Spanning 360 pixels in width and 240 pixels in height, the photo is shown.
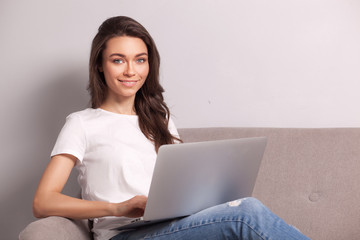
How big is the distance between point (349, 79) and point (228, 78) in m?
0.57

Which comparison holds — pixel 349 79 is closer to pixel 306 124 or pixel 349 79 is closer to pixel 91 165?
pixel 306 124

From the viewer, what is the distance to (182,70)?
2.22m

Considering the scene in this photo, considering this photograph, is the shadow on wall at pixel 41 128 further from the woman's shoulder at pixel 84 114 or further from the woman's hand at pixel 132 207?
the woman's hand at pixel 132 207

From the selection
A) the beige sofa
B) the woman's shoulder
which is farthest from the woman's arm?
the beige sofa

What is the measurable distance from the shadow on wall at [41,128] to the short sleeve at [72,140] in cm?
60

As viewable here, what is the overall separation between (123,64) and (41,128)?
715 millimetres

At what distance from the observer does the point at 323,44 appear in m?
2.14

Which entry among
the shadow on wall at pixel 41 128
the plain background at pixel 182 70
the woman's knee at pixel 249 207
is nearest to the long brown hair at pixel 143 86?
the plain background at pixel 182 70

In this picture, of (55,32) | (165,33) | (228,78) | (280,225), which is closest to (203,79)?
(228,78)

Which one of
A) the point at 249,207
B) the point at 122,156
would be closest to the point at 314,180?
the point at 249,207

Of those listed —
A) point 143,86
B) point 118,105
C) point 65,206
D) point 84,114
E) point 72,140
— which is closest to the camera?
point 65,206

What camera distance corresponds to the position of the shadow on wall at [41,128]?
221 centimetres

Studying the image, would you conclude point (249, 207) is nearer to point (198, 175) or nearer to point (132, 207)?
point (198, 175)

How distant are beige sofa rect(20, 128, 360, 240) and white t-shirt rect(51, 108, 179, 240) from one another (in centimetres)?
55
